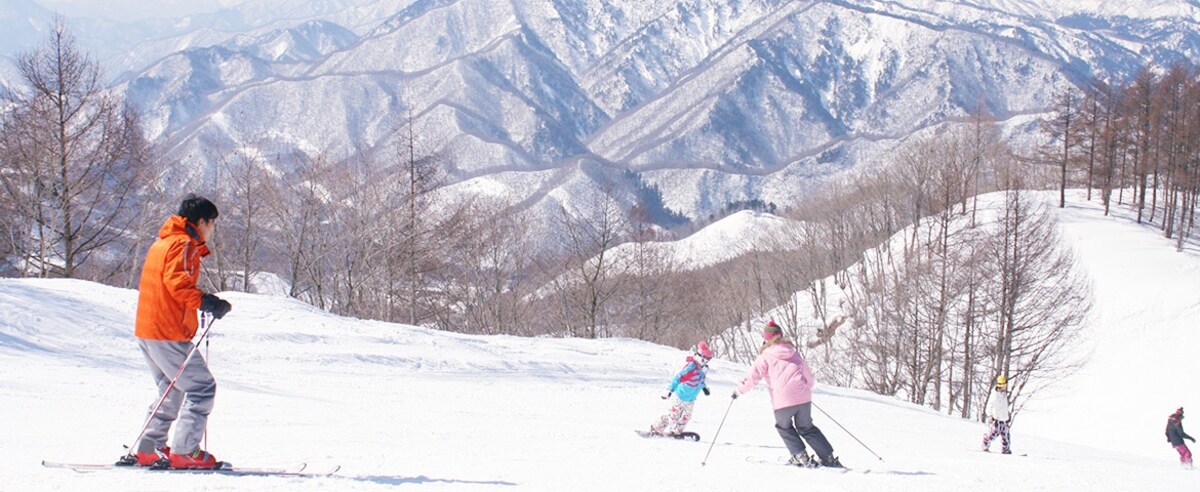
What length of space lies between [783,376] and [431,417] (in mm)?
4653

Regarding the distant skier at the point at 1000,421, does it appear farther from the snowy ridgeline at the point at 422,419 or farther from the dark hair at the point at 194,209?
the dark hair at the point at 194,209

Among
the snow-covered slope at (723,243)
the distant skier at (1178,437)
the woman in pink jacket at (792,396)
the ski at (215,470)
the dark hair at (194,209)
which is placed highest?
the snow-covered slope at (723,243)

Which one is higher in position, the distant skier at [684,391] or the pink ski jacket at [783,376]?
the pink ski jacket at [783,376]

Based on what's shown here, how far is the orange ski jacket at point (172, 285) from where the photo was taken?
612cm

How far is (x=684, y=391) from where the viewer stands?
10.9m

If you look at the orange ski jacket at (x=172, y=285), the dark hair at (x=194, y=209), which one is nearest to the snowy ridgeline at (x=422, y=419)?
the orange ski jacket at (x=172, y=285)

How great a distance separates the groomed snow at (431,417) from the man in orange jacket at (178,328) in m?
0.29

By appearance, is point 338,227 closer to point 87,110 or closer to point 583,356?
point 87,110

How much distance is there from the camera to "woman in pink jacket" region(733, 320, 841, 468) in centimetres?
872

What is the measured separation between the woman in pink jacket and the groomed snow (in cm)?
35

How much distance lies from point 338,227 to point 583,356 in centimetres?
1662

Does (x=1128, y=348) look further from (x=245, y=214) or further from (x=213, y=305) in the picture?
(x=213, y=305)

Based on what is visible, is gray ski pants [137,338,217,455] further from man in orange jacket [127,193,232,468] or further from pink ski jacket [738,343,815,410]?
pink ski jacket [738,343,815,410]

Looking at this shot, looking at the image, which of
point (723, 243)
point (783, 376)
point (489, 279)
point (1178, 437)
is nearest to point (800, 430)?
point (783, 376)
